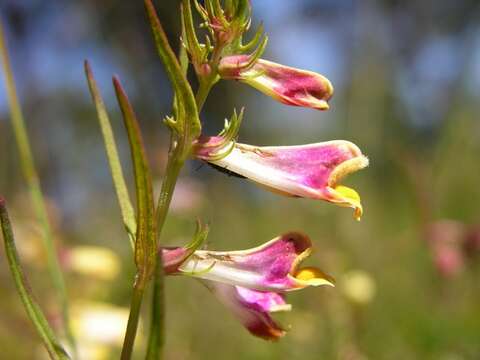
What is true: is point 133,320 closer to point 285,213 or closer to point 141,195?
point 141,195

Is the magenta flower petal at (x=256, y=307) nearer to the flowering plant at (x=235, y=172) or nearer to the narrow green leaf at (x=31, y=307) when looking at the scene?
the flowering plant at (x=235, y=172)

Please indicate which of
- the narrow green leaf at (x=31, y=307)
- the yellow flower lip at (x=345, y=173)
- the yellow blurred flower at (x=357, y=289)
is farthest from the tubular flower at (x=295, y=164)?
the yellow blurred flower at (x=357, y=289)

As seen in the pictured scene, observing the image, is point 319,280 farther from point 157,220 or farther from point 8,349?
point 8,349

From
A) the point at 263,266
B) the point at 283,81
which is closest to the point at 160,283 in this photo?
the point at 263,266

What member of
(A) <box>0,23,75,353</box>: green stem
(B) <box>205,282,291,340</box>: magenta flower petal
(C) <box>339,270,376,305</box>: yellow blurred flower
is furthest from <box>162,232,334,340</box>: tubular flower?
(C) <box>339,270,376,305</box>: yellow blurred flower

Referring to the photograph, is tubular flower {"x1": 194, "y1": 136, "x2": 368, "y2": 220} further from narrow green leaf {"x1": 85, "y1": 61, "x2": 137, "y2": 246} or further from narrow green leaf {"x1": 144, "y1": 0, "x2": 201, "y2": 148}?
narrow green leaf {"x1": 85, "y1": 61, "x2": 137, "y2": 246}

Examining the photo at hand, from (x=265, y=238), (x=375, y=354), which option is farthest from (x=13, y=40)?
(x=375, y=354)
